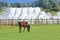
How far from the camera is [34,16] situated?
45875 mm

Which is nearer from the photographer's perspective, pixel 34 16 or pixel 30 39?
pixel 30 39

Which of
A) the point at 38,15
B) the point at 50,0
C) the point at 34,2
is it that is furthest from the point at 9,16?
the point at 34,2

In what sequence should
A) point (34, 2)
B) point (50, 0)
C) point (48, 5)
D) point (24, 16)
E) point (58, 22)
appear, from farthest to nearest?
point (34, 2) → point (50, 0) → point (48, 5) → point (24, 16) → point (58, 22)

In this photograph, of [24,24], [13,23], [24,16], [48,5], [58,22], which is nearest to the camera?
[24,24]

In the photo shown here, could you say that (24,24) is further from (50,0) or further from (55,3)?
(50,0)

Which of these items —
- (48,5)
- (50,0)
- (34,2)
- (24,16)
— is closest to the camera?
(24,16)

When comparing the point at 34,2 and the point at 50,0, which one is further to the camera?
the point at 34,2

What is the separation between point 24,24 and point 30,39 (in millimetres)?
7778

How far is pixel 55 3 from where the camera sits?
116875mm

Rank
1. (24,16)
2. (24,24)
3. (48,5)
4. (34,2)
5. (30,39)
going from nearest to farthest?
(30,39) < (24,24) < (24,16) < (48,5) < (34,2)

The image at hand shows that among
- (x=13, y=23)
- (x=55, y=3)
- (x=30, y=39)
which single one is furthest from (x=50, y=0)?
(x=30, y=39)

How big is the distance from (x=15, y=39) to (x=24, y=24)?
7.72 meters

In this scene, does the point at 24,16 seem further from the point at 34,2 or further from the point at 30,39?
the point at 34,2

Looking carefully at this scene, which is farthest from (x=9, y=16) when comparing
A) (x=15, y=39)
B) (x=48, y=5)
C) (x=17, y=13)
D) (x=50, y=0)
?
(x=50, y=0)
